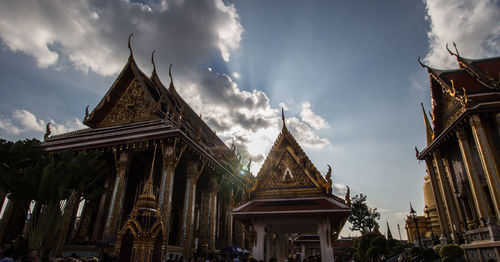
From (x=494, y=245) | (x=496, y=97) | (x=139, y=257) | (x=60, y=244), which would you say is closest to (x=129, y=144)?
(x=60, y=244)

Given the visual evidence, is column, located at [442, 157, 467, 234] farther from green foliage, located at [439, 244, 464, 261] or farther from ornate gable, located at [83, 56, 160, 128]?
ornate gable, located at [83, 56, 160, 128]

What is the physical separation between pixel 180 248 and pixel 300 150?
23.3 feet

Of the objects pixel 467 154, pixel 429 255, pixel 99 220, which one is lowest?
pixel 429 255

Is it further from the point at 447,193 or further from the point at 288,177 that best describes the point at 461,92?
the point at 288,177

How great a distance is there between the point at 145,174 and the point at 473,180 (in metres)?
15.7

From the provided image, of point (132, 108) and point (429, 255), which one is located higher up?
point (132, 108)

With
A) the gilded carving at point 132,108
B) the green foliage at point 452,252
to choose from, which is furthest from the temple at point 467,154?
the gilded carving at point 132,108

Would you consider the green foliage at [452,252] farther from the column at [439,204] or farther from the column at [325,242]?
the column at [325,242]

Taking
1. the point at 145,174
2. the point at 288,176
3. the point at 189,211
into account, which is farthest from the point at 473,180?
the point at 145,174

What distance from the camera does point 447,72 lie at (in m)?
16.7

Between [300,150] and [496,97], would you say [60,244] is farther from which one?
[496,97]

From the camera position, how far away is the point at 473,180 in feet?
41.1

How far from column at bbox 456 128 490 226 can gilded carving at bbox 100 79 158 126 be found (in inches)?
606

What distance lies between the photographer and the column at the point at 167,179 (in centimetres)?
1180
